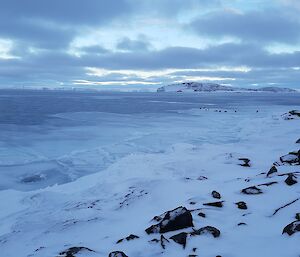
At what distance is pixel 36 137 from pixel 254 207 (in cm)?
1783

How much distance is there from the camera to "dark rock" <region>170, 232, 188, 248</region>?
228 inches

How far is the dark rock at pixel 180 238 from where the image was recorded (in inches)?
228

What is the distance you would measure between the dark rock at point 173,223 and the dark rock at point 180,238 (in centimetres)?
38

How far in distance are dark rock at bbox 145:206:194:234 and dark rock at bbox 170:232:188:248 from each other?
1.23ft

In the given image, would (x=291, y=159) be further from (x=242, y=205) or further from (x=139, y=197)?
(x=139, y=197)

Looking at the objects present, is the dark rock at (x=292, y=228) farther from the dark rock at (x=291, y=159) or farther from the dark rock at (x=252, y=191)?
the dark rock at (x=291, y=159)

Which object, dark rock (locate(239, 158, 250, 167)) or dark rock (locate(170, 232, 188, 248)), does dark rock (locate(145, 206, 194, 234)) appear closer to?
dark rock (locate(170, 232, 188, 248))

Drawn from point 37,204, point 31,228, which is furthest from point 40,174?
point 31,228

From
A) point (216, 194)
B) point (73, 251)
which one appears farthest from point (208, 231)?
point (73, 251)

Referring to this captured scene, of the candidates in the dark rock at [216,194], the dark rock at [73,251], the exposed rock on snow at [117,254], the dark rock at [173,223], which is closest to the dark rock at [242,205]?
the dark rock at [216,194]

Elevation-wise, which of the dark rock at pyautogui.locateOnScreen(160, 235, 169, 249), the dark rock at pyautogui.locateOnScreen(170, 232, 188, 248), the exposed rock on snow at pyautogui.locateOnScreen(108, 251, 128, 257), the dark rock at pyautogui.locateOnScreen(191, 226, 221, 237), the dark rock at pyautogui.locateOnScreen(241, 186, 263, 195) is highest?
the dark rock at pyautogui.locateOnScreen(241, 186, 263, 195)

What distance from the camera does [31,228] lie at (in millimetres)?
7789

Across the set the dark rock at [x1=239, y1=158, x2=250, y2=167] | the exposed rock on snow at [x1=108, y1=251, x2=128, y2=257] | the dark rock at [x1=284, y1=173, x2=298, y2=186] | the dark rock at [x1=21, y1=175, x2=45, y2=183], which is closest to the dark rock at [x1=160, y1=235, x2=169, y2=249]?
the exposed rock on snow at [x1=108, y1=251, x2=128, y2=257]

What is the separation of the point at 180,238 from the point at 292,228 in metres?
1.94
